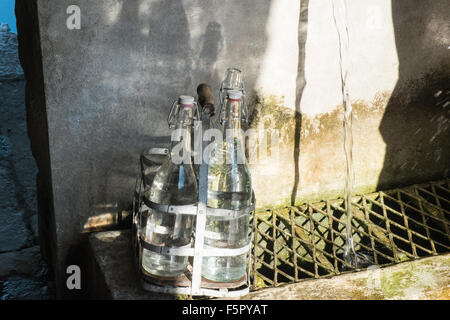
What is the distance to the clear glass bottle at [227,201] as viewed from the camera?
167cm

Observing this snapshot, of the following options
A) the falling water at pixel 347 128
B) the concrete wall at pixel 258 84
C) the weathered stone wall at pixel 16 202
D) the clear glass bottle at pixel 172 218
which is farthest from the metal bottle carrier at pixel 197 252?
the weathered stone wall at pixel 16 202

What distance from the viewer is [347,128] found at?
8.23ft

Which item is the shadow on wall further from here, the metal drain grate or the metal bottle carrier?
the metal bottle carrier

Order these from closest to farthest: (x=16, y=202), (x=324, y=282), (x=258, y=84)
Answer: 1. (x=324, y=282)
2. (x=258, y=84)
3. (x=16, y=202)

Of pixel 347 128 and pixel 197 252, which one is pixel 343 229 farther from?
pixel 197 252

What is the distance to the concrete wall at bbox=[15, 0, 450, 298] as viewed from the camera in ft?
6.25

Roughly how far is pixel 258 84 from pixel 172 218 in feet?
2.75

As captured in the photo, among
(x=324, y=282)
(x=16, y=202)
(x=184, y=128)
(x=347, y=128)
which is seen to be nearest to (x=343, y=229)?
(x=347, y=128)
